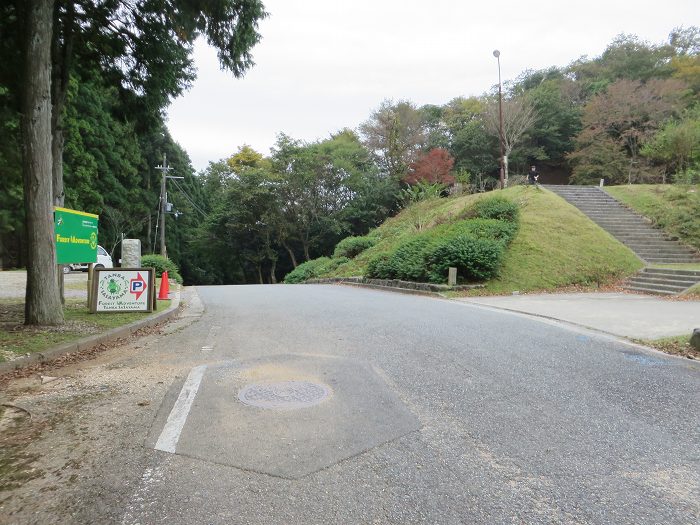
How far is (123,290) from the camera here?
9.43 meters

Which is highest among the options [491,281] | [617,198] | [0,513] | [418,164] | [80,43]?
[418,164]

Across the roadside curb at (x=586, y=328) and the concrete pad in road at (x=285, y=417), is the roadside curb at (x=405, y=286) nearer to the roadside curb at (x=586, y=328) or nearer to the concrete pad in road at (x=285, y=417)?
the roadside curb at (x=586, y=328)

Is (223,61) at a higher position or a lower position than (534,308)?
higher

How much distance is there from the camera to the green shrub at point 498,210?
19.2 m

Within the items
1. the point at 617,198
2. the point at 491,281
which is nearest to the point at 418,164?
the point at 617,198

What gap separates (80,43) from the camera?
10.5 metres

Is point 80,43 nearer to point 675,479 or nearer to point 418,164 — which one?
point 675,479

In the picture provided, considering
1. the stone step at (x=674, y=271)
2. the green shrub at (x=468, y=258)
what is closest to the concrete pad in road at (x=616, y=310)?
the green shrub at (x=468, y=258)

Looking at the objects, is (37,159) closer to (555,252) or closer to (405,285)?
(405,285)

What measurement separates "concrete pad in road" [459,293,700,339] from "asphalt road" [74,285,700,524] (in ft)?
5.39

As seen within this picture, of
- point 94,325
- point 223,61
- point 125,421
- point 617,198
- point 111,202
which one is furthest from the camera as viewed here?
point 111,202

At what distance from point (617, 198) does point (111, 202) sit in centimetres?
3328

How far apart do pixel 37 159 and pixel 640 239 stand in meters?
20.7

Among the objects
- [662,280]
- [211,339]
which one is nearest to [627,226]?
[662,280]
